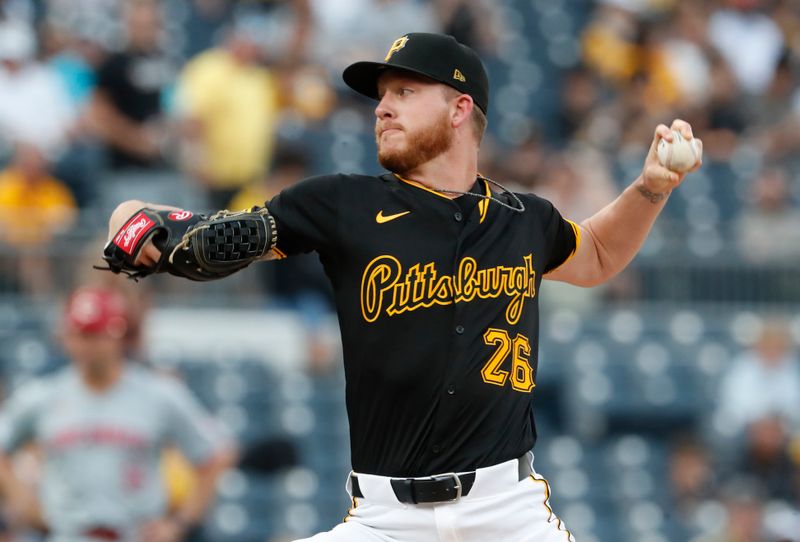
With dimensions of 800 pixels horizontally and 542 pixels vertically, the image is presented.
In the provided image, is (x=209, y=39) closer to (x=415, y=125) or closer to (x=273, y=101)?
(x=273, y=101)

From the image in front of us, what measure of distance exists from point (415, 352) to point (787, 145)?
9.61 meters

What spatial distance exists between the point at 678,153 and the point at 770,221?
758cm

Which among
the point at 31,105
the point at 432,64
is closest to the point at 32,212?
the point at 31,105

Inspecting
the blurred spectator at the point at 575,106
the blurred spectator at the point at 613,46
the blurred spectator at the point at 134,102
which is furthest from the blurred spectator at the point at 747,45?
the blurred spectator at the point at 134,102

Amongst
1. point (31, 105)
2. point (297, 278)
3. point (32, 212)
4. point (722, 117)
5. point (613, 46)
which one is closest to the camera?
point (32, 212)

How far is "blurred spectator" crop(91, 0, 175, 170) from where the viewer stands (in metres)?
11.1

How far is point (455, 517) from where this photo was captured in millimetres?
4391

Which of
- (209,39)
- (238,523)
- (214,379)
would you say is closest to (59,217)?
(214,379)

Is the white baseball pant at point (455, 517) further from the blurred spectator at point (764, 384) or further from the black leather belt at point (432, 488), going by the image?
the blurred spectator at point (764, 384)

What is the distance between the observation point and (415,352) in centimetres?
442

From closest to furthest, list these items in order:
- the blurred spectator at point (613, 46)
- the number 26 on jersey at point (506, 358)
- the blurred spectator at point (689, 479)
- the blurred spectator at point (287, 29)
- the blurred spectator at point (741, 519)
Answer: the number 26 on jersey at point (506, 358)
the blurred spectator at point (741, 519)
the blurred spectator at point (689, 479)
the blurred spectator at point (287, 29)
the blurred spectator at point (613, 46)

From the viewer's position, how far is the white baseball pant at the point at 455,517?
439 cm

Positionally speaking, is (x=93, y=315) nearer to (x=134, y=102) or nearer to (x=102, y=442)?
(x=102, y=442)

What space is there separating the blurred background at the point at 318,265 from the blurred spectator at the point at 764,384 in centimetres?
2
